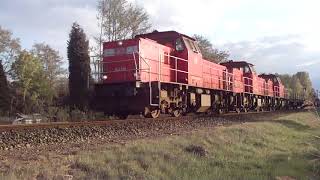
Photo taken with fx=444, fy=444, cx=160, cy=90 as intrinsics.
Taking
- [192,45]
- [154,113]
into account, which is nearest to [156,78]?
[154,113]

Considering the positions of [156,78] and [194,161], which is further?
[156,78]

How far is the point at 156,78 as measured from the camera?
17188 mm

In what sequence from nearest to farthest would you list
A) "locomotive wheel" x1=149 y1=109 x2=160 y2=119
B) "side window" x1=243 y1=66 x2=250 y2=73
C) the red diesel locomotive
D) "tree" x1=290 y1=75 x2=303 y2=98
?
the red diesel locomotive → "locomotive wheel" x1=149 y1=109 x2=160 y2=119 → "side window" x1=243 y1=66 x2=250 y2=73 → "tree" x1=290 y1=75 x2=303 y2=98

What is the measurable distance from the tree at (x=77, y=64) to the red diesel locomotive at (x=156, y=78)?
1184cm

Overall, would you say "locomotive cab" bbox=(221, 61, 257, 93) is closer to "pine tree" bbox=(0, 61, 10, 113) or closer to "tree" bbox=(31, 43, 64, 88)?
"pine tree" bbox=(0, 61, 10, 113)

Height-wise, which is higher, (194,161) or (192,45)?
(192,45)

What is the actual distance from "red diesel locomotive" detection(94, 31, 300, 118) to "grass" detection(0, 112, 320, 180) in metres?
4.94

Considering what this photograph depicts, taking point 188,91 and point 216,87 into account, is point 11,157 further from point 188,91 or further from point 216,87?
point 216,87

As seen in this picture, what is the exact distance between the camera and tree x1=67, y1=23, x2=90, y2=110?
31.9 metres

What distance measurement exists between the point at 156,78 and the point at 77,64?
1716cm

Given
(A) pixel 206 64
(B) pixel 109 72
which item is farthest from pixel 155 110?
(A) pixel 206 64

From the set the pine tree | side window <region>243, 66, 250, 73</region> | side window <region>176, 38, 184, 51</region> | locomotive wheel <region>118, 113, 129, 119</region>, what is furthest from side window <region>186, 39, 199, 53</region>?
the pine tree

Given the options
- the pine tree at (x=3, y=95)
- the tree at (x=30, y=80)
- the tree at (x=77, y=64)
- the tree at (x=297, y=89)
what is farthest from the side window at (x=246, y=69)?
the tree at (x=297, y=89)

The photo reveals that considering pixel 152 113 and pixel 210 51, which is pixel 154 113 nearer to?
pixel 152 113
